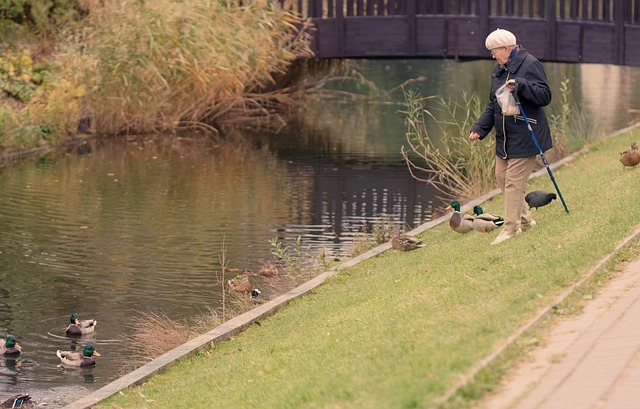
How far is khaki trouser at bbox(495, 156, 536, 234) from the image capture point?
1324 cm

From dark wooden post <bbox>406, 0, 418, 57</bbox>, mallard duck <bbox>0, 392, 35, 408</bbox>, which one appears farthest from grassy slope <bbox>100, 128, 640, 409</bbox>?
dark wooden post <bbox>406, 0, 418, 57</bbox>

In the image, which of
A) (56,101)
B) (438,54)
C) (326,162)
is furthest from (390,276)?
(438,54)

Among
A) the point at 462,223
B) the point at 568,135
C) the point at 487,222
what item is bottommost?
the point at 462,223

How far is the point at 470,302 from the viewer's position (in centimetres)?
1041

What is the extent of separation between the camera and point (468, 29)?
35.4m

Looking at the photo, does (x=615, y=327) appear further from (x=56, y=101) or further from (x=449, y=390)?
(x=56, y=101)

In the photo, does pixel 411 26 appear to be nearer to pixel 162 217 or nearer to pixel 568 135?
pixel 568 135

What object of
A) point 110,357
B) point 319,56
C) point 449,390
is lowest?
point 110,357

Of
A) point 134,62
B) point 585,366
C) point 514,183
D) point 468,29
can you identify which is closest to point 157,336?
point 514,183

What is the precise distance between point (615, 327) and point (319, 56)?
99.4 feet

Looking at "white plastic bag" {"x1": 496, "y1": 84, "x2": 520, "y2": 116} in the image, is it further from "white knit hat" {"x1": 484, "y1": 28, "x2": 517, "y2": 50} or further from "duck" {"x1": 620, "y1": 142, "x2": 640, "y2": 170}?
Result: "duck" {"x1": 620, "y1": 142, "x2": 640, "y2": 170}

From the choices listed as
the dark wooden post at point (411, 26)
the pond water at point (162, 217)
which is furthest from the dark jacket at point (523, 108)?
the dark wooden post at point (411, 26)

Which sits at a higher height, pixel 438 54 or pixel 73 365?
pixel 438 54

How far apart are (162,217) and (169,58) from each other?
501 inches
